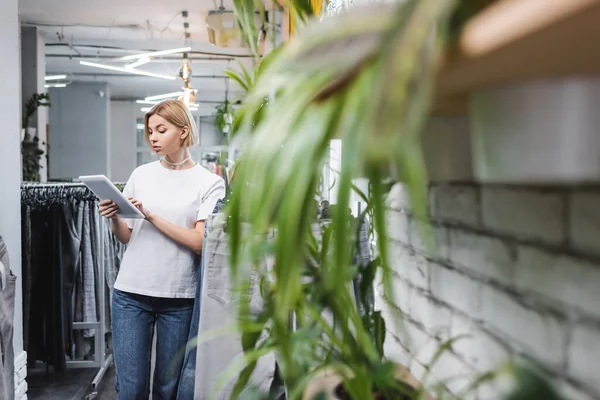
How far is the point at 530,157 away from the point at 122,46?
8420 millimetres

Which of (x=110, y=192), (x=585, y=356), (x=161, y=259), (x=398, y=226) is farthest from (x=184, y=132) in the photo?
(x=585, y=356)

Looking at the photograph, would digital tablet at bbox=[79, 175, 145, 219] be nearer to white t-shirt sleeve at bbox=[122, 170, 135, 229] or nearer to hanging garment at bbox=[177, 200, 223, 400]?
white t-shirt sleeve at bbox=[122, 170, 135, 229]

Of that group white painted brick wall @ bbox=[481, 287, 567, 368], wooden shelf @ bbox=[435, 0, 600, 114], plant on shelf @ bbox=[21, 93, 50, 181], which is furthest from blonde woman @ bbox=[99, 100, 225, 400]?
plant on shelf @ bbox=[21, 93, 50, 181]

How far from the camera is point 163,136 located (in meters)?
2.22

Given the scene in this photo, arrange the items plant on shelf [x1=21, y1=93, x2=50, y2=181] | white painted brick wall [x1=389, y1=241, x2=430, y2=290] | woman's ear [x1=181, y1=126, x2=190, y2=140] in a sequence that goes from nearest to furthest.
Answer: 1. white painted brick wall [x1=389, y1=241, x2=430, y2=290]
2. woman's ear [x1=181, y1=126, x2=190, y2=140]
3. plant on shelf [x1=21, y1=93, x2=50, y2=181]

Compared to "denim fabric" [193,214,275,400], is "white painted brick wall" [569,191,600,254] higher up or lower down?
higher up

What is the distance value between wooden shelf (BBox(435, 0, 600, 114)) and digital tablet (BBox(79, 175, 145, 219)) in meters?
1.75

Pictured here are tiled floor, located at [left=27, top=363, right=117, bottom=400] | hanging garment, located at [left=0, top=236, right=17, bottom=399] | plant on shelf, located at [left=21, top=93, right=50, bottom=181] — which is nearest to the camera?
hanging garment, located at [left=0, top=236, right=17, bottom=399]

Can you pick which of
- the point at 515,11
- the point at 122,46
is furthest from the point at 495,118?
the point at 122,46

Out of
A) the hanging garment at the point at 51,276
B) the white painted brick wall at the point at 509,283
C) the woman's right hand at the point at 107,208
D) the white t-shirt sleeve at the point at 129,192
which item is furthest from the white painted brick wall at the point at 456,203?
the hanging garment at the point at 51,276

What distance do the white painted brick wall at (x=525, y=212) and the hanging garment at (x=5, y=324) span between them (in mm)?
1610

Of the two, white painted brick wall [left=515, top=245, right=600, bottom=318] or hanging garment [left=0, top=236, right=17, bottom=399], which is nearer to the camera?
white painted brick wall [left=515, top=245, right=600, bottom=318]

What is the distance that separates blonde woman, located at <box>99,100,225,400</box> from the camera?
2145 mm

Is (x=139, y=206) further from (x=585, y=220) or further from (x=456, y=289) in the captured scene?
(x=585, y=220)
